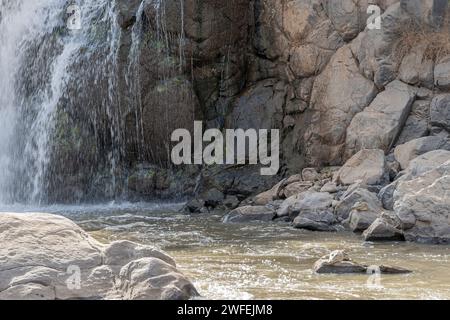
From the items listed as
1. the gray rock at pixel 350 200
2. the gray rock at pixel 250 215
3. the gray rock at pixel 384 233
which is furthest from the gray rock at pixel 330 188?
the gray rock at pixel 384 233

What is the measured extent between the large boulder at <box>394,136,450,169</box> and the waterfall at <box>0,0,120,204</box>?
7.24m

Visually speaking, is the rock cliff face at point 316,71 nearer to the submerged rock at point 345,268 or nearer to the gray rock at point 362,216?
the gray rock at point 362,216

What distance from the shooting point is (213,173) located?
1723 cm

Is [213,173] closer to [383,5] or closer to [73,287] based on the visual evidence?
[383,5]

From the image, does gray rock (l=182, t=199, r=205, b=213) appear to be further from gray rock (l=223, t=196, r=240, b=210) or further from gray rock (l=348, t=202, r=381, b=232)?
gray rock (l=348, t=202, r=381, b=232)

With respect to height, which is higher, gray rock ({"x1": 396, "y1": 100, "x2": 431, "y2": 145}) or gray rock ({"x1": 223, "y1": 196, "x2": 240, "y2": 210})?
gray rock ({"x1": 396, "y1": 100, "x2": 431, "y2": 145})

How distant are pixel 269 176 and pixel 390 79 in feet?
11.2

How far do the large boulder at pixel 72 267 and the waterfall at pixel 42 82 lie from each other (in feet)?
37.2

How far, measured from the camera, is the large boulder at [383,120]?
49.9 feet

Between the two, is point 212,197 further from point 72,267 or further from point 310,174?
point 72,267

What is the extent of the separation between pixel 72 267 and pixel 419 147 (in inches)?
359

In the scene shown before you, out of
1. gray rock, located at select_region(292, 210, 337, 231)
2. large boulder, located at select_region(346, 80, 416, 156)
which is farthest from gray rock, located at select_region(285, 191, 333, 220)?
large boulder, located at select_region(346, 80, 416, 156)

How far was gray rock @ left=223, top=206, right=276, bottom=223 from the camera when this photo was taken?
13.5 meters
